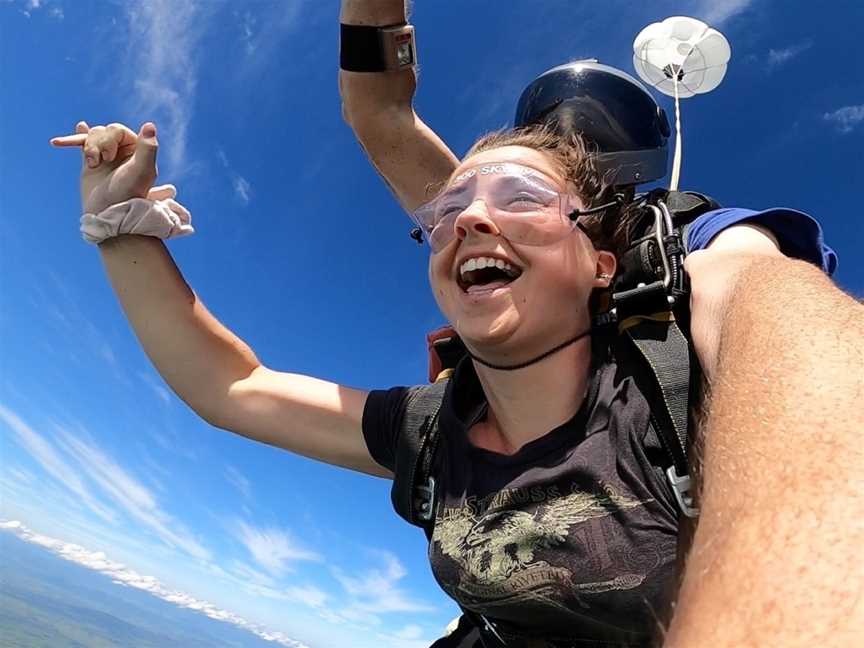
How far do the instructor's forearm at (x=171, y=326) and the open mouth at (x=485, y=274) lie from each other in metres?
1.17

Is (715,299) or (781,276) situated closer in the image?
(781,276)

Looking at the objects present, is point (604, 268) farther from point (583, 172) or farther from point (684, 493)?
point (684, 493)

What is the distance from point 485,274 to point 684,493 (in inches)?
36.2

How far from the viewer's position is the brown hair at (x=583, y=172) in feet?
6.39

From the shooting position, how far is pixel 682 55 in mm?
5621

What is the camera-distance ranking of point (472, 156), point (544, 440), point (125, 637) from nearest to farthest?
point (544, 440), point (472, 156), point (125, 637)

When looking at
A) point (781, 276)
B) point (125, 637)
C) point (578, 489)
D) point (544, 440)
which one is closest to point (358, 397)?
point (544, 440)

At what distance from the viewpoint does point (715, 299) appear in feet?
3.87

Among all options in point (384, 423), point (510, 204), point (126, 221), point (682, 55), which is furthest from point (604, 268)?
point (682, 55)

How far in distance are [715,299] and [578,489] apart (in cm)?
57

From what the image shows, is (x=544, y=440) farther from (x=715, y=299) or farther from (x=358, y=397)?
(x=358, y=397)

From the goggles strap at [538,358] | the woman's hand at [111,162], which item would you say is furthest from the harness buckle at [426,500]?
the woman's hand at [111,162]

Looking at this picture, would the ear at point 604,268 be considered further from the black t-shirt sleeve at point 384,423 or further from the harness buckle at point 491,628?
the harness buckle at point 491,628

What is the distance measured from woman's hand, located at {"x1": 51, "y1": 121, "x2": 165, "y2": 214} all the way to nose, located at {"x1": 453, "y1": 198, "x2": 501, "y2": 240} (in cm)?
150
